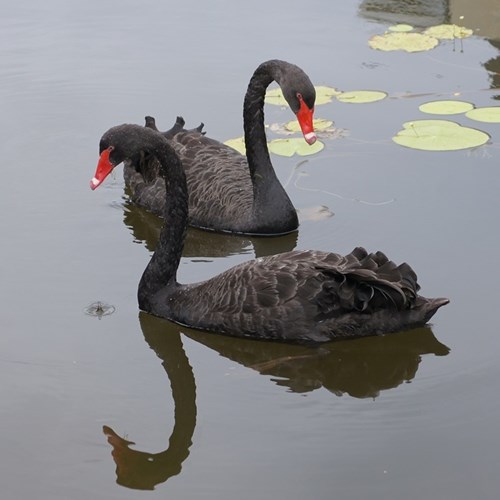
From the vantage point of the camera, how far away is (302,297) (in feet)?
18.0

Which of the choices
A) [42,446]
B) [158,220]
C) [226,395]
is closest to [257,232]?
[158,220]

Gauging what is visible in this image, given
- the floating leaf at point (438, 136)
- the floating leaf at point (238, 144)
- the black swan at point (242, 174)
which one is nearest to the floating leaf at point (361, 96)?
the floating leaf at point (438, 136)

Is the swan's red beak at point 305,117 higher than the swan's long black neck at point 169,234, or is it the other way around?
the swan's red beak at point 305,117

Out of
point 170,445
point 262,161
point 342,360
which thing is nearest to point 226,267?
point 262,161

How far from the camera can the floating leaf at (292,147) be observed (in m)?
7.96

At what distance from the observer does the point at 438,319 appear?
578 cm

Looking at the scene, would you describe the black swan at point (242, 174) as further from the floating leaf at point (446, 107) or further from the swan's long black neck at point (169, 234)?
the floating leaf at point (446, 107)

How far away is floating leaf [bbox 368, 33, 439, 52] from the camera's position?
32.9 ft

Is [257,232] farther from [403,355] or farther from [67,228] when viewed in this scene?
[403,355]

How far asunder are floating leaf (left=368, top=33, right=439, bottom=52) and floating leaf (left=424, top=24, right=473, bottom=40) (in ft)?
0.47

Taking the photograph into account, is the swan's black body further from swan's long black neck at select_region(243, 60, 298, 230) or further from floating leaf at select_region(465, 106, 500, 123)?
floating leaf at select_region(465, 106, 500, 123)

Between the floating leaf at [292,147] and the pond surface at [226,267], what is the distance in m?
0.06

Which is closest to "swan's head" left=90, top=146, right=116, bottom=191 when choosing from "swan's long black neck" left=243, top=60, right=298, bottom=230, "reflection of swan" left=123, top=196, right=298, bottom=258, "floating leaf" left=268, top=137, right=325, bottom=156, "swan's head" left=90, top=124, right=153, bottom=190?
"swan's head" left=90, top=124, right=153, bottom=190

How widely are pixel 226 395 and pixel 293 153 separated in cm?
312
